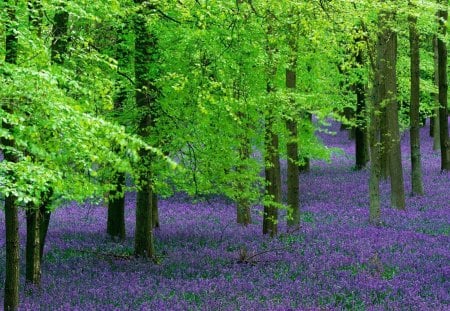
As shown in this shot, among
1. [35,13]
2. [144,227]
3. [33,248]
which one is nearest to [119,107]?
[144,227]

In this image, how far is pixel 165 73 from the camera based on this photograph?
1322cm

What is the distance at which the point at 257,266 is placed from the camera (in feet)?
46.3

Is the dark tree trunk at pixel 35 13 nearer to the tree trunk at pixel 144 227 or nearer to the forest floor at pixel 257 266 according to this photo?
the forest floor at pixel 257 266

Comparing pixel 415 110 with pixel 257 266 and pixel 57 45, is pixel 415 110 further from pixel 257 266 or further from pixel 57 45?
pixel 57 45

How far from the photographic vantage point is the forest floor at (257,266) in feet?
36.6

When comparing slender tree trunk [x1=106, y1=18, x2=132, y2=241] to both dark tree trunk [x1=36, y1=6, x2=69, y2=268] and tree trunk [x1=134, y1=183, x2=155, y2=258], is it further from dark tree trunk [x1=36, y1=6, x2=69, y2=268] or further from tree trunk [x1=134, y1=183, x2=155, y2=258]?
dark tree trunk [x1=36, y1=6, x2=69, y2=268]

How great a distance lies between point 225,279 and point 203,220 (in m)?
10.4

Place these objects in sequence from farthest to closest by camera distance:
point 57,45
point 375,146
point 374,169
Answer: point 374,169
point 375,146
point 57,45

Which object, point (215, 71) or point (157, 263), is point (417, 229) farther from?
point (215, 71)

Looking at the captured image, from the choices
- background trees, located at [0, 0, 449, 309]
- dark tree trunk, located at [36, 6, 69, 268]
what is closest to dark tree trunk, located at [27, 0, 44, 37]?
background trees, located at [0, 0, 449, 309]

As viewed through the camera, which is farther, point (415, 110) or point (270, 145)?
point (415, 110)

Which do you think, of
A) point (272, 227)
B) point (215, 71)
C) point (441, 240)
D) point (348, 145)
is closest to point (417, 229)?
point (441, 240)

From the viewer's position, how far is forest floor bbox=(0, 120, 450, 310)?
439 inches

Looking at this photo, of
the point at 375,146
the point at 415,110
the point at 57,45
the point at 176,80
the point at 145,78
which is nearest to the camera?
the point at 57,45
